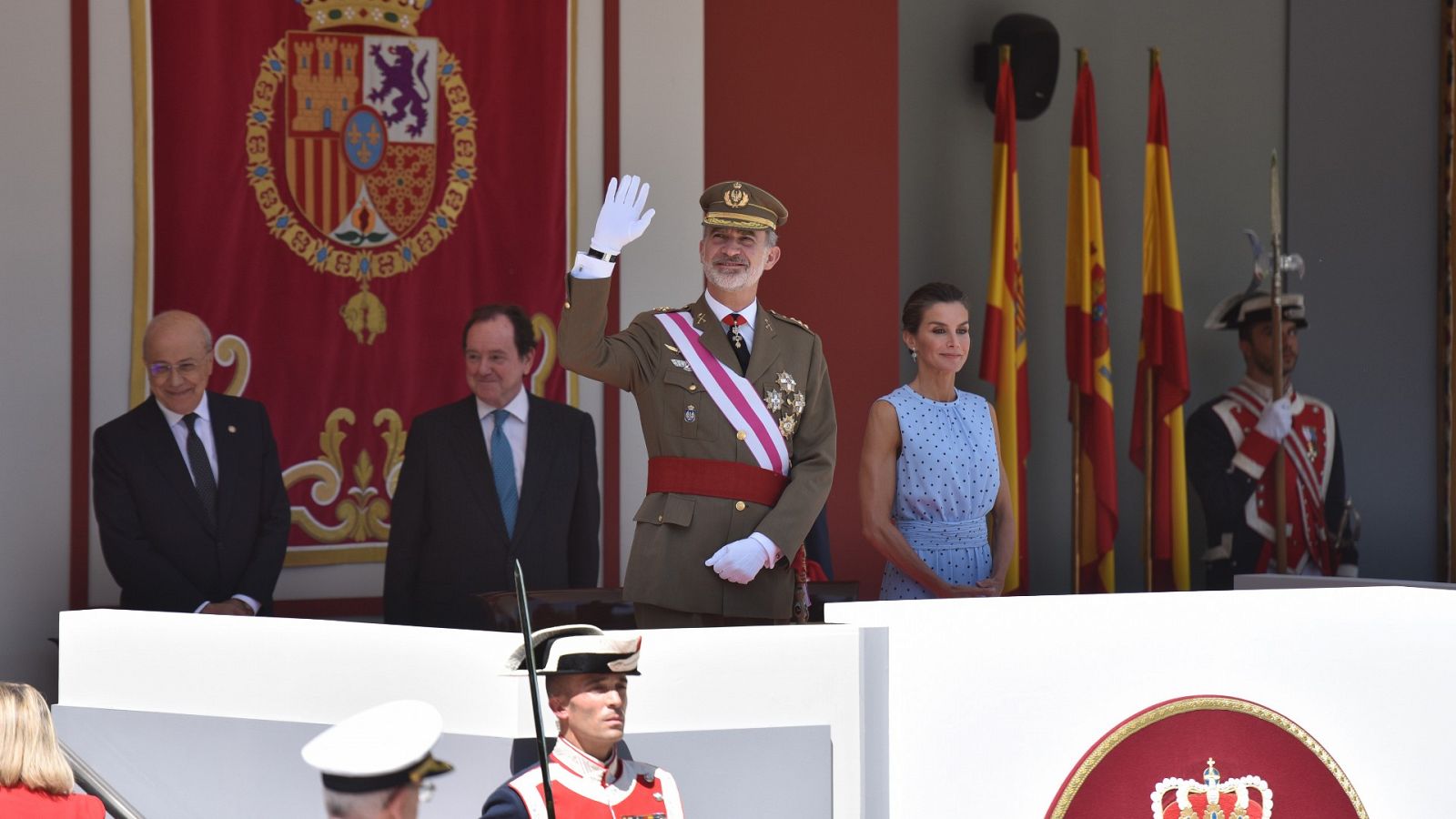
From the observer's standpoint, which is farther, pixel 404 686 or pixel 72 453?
pixel 72 453

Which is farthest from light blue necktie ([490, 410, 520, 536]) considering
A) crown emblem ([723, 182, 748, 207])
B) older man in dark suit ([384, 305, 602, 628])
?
crown emblem ([723, 182, 748, 207])

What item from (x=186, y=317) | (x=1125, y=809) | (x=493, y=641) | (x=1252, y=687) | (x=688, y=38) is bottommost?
(x=1125, y=809)

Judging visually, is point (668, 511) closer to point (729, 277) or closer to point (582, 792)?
point (729, 277)

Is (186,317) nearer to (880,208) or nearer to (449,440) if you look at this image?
(449,440)

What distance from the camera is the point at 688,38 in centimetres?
516

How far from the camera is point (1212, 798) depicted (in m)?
2.78

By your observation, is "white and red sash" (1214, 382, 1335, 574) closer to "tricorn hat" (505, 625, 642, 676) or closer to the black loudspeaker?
the black loudspeaker

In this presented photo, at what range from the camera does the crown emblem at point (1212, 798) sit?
2760mm

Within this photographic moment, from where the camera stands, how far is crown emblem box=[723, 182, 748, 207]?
323cm

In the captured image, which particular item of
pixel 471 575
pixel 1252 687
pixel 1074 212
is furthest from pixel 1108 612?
pixel 1074 212

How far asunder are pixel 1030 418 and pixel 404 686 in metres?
4.21

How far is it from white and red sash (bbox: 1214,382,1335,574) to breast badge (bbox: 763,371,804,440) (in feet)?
9.71

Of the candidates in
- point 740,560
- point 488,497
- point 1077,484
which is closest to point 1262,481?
point 1077,484

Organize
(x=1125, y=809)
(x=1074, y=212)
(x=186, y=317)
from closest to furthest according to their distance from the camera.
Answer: (x=1125, y=809), (x=186, y=317), (x=1074, y=212)
